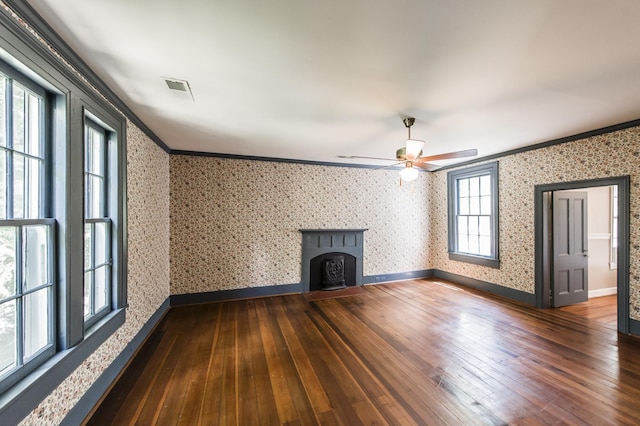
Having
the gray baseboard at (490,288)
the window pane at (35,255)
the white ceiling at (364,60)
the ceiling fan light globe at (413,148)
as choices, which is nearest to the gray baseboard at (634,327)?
the gray baseboard at (490,288)

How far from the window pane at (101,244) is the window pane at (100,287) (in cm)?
9

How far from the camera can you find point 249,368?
2.51 meters

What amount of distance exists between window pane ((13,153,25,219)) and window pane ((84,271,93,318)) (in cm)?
83

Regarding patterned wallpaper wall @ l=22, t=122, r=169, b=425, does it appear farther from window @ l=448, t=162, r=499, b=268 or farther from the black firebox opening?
window @ l=448, t=162, r=499, b=268

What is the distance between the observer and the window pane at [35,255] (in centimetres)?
151

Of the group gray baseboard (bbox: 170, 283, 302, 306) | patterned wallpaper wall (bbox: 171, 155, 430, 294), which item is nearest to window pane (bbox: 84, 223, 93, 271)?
patterned wallpaper wall (bbox: 171, 155, 430, 294)

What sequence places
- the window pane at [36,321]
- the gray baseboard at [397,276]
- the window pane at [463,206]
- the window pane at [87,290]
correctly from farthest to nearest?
the gray baseboard at [397,276], the window pane at [463,206], the window pane at [87,290], the window pane at [36,321]

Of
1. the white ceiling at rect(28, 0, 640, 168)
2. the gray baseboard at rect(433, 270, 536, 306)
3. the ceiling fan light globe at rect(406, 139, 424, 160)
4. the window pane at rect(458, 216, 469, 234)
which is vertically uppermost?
the white ceiling at rect(28, 0, 640, 168)

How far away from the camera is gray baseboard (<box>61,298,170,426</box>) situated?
5.86 feet

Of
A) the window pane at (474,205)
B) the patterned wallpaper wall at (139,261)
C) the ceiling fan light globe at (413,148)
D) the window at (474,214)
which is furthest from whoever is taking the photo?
the window pane at (474,205)

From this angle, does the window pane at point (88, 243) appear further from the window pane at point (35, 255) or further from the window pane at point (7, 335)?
the window pane at point (7, 335)

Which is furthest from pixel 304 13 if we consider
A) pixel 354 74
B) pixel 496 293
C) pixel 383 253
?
pixel 496 293

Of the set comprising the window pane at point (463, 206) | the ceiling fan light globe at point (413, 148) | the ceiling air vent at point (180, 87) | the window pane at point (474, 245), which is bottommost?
the window pane at point (474, 245)

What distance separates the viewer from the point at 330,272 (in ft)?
17.2
